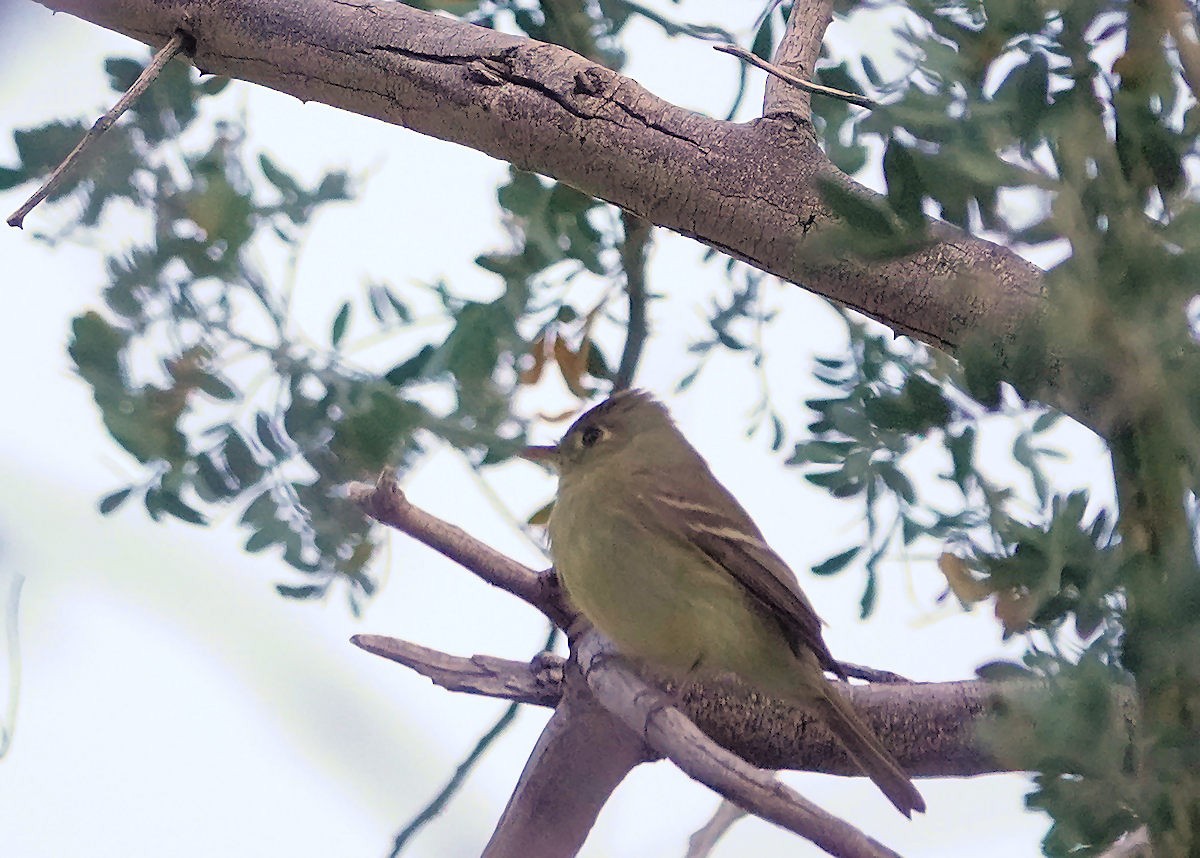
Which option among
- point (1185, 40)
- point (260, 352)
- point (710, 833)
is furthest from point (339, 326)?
point (1185, 40)

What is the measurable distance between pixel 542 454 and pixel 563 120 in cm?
64

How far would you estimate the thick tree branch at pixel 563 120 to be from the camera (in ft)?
3.48

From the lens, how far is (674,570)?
1.60 meters

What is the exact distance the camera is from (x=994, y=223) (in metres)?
0.66

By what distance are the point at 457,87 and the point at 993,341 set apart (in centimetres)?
74

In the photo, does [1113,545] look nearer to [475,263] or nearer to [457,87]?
[457,87]

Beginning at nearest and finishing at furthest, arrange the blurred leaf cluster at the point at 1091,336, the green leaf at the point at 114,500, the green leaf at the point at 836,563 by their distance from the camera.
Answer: the blurred leaf cluster at the point at 1091,336 → the green leaf at the point at 836,563 → the green leaf at the point at 114,500

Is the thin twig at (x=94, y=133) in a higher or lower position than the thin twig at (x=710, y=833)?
higher

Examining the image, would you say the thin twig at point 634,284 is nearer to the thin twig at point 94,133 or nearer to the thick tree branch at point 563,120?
the thick tree branch at point 563,120

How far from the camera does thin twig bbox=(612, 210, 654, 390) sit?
1.53m

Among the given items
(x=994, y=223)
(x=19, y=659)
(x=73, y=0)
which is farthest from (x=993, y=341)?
(x=19, y=659)

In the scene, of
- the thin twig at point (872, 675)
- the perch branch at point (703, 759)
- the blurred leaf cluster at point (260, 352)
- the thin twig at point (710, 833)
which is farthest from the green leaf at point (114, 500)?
the thin twig at point (872, 675)

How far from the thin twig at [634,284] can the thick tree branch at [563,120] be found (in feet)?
1.10

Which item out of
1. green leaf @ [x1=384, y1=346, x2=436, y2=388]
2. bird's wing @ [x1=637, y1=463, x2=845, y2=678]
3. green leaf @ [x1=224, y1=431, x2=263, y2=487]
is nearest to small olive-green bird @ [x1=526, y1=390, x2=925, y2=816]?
bird's wing @ [x1=637, y1=463, x2=845, y2=678]
